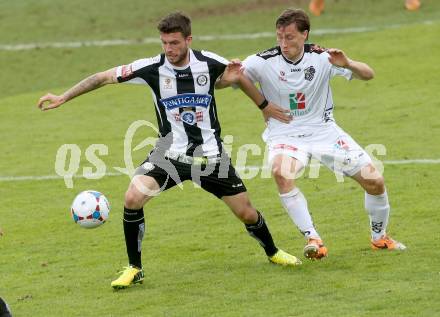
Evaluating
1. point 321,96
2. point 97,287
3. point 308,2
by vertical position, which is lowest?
point 97,287

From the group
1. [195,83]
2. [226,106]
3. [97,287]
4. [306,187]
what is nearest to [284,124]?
[195,83]

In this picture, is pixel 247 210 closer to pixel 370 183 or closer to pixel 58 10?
pixel 370 183

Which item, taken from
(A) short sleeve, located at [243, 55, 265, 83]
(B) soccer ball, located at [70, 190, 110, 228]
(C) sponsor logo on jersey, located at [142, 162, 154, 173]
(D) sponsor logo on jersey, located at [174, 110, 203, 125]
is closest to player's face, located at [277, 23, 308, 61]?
(A) short sleeve, located at [243, 55, 265, 83]

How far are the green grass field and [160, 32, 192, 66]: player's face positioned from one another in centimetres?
213

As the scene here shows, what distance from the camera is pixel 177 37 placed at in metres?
10.0

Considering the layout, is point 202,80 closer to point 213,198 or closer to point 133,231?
point 133,231

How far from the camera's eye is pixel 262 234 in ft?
35.1

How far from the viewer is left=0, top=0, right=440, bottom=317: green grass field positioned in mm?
9781

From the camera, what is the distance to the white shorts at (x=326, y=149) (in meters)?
10.7

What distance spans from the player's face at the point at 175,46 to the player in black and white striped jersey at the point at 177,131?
0.02m

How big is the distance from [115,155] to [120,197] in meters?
2.44

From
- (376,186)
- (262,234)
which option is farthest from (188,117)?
(376,186)

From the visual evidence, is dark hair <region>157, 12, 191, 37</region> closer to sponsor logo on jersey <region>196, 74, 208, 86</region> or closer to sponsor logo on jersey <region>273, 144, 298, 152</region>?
sponsor logo on jersey <region>196, 74, 208, 86</region>

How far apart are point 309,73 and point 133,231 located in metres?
2.38
